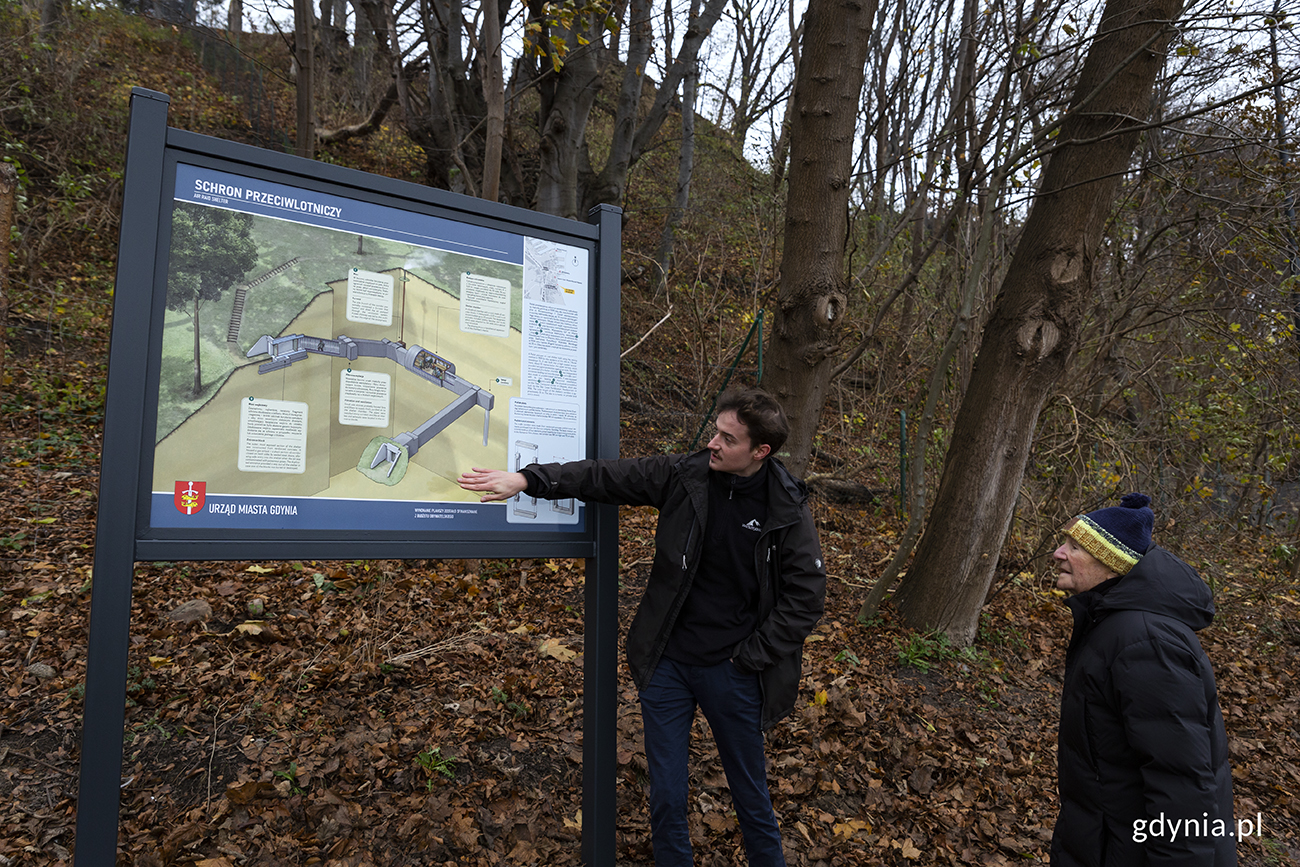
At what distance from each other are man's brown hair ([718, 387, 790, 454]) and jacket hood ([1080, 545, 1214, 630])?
1.26 m

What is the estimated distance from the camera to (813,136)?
4785 mm

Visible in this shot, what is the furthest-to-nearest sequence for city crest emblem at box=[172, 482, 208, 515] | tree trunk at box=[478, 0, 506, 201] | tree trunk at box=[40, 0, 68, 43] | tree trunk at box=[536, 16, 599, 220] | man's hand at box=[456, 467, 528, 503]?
tree trunk at box=[40, 0, 68, 43] → tree trunk at box=[536, 16, 599, 220] → tree trunk at box=[478, 0, 506, 201] → man's hand at box=[456, 467, 528, 503] → city crest emblem at box=[172, 482, 208, 515]

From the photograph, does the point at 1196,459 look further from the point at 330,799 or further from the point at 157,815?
the point at 157,815

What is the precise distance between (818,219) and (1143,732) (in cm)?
333

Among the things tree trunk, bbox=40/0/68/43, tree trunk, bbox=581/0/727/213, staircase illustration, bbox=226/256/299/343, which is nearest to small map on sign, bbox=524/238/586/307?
staircase illustration, bbox=226/256/299/343

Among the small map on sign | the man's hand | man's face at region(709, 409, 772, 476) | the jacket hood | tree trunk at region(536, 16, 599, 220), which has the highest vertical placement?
tree trunk at region(536, 16, 599, 220)

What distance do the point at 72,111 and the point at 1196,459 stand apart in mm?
16619

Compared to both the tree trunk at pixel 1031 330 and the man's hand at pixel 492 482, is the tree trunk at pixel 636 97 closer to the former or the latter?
the tree trunk at pixel 1031 330

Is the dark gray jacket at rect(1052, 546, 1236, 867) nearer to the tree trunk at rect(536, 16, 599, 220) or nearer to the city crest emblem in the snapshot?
the city crest emblem

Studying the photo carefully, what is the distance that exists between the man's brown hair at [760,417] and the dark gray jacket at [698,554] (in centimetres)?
15

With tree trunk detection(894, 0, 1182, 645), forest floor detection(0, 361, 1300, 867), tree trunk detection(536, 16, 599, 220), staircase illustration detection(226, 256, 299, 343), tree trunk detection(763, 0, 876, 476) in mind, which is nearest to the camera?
staircase illustration detection(226, 256, 299, 343)

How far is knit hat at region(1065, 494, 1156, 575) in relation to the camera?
2.67m

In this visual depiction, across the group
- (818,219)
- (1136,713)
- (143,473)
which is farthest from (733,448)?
(818,219)

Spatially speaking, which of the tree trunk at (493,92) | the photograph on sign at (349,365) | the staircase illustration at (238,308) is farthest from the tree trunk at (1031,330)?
the staircase illustration at (238,308)
